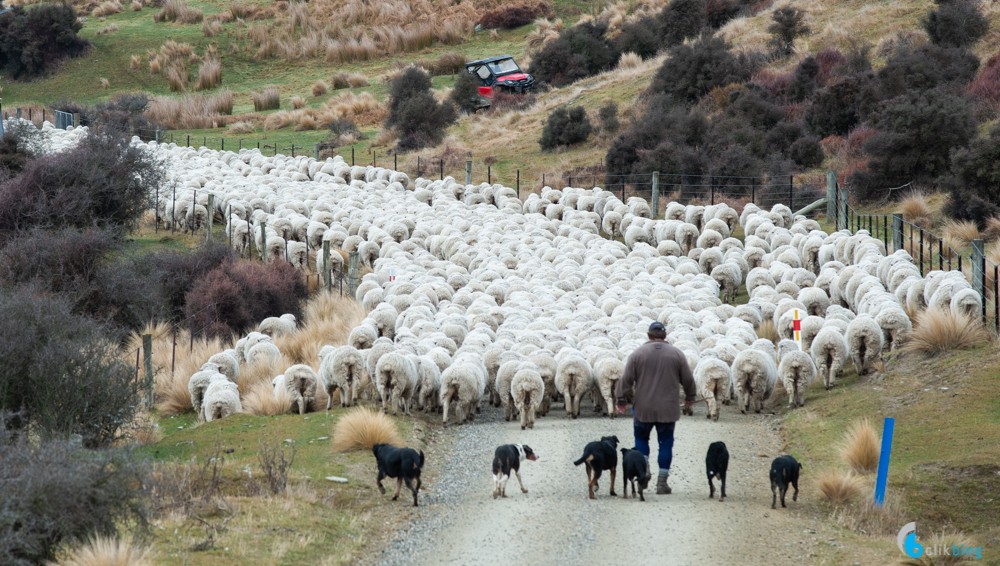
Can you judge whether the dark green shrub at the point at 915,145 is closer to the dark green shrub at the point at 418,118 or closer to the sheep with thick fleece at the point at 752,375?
the sheep with thick fleece at the point at 752,375

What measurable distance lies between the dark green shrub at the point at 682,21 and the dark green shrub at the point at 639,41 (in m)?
0.82

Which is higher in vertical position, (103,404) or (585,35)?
(585,35)

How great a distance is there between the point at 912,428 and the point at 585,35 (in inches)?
1963

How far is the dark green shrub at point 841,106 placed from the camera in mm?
43938

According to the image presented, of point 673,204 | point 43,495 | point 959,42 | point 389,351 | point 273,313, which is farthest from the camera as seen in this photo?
point 959,42

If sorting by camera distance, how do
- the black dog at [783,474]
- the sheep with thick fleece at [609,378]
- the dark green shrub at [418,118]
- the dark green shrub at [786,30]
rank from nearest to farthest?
the black dog at [783,474]
the sheep with thick fleece at [609,378]
the dark green shrub at [418,118]
the dark green shrub at [786,30]

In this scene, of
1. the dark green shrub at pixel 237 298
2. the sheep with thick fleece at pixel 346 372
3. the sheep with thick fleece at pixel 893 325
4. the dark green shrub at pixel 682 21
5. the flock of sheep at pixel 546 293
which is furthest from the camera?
the dark green shrub at pixel 682 21

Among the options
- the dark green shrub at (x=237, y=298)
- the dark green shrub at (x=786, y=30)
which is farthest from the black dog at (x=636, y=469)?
the dark green shrub at (x=786, y=30)

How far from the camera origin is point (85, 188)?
3594 cm

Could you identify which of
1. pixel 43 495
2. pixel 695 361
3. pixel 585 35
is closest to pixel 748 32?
pixel 585 35

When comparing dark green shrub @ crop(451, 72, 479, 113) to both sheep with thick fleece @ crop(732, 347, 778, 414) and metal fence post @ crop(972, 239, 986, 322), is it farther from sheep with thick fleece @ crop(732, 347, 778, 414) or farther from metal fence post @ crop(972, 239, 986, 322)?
sheep with thick fleece @ crop(732, 347, 778, 414)

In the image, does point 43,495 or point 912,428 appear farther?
point 912,428

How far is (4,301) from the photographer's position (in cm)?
1909

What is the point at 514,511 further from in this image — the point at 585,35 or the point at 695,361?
the point at 585,35
